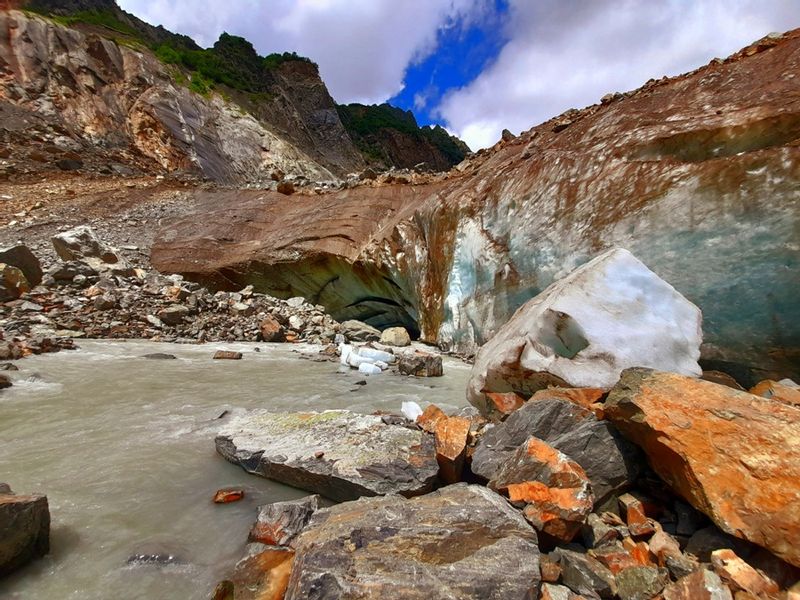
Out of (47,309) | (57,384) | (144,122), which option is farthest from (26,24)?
(57,384)

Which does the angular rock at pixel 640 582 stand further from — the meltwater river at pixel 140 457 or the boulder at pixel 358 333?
the boulder at pixel 358 333

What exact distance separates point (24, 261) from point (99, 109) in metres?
14.7

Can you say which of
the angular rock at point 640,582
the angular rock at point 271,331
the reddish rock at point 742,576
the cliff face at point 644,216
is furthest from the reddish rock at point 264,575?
the angular rock at point 271,331

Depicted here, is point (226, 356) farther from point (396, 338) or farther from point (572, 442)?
point (572, 442)

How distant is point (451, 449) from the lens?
235 cm

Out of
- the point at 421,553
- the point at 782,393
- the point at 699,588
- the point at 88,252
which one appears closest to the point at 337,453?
the point at 421,553

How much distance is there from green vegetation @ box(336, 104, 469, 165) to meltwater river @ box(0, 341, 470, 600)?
4098 cm

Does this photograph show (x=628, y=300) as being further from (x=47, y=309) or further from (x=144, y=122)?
(x=144, y=122)

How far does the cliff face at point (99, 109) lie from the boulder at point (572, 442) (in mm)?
20241

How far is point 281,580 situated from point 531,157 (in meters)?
7.13

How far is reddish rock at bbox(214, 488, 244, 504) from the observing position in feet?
7.31

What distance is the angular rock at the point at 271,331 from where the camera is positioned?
8.83 meters

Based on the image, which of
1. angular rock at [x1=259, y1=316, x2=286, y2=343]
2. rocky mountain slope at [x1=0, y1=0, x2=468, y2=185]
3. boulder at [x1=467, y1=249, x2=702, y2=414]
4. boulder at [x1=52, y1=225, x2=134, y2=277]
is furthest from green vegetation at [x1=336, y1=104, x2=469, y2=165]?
boulder at [x1=467, y1=249, x2=702, y2=414]

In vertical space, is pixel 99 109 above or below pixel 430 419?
above
